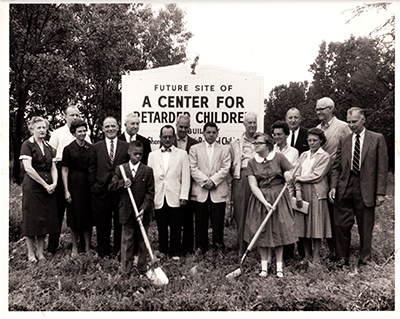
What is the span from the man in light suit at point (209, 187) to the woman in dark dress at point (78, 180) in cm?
142

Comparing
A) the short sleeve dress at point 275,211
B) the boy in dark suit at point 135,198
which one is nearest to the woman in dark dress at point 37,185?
the boy in dark suit at point 135,198

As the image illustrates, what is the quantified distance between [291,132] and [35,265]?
12.5 feet

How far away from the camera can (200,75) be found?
6.60 meters

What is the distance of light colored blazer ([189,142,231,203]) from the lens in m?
5.93

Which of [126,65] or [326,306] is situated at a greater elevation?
[126,65]

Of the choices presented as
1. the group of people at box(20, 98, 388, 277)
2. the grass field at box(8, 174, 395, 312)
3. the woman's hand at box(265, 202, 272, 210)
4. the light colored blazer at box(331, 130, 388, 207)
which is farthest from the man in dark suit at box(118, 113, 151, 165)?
the light colored blazer at box(331, 130, 388, 207)

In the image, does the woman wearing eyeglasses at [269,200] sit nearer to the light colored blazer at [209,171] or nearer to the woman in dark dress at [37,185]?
the light colored blazer at [209,171]

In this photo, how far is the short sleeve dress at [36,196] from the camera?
5512 mm

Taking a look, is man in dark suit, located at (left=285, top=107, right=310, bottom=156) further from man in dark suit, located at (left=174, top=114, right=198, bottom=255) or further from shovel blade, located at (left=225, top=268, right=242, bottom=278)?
shovel blade, located at (left=225, top=268, right=242, bottom=278)

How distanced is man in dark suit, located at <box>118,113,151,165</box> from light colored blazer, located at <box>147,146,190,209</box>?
326 mm

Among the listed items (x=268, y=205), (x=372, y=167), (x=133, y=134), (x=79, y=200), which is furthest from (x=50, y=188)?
(x=372, y=167)

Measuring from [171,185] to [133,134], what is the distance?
996mm

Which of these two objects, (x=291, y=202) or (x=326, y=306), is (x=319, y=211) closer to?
(x=291, y=202)
